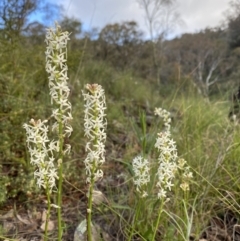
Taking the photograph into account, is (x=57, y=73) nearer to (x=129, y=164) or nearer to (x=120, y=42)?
(x=129, y=164)

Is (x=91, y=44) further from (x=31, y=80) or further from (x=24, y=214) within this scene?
(x=24, y=214)

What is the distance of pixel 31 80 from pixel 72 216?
1.89 meters

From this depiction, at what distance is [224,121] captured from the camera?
3.19 metres

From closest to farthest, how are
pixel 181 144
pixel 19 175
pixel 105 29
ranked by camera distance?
pixel 19 175 → pixel 181 144 → pixel 105 29

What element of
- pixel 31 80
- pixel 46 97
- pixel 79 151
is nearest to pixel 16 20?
pixel 31 80

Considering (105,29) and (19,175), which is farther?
(105,29)

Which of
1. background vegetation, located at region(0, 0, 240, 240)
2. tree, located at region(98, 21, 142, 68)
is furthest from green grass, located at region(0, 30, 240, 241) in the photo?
tree, located at region(98, 21, 142, 68)

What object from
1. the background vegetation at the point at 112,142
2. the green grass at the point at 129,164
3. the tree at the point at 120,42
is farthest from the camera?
the tree at the point at 120,42

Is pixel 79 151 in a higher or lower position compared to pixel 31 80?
lower

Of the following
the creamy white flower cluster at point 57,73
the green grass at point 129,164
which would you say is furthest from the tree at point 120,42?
the creamy white flower cluster at point 57,73

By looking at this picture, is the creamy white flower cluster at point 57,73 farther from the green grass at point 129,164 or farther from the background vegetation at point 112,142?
the background vegetation at point 112,142

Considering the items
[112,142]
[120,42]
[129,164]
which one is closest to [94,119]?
[129,164]

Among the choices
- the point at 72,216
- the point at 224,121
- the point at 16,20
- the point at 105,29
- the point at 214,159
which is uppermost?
the point at 105,29

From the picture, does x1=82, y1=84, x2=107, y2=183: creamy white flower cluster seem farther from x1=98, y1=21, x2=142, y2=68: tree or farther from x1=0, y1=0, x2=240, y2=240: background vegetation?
x1=98, y1=21, x2=142, y2=68: tree
